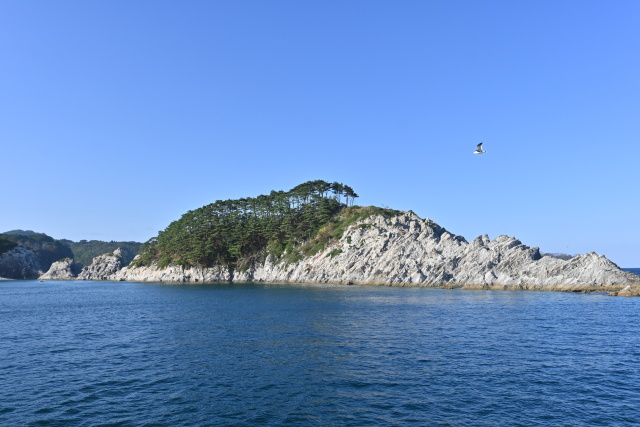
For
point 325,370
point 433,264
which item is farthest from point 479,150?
A: point 433,264

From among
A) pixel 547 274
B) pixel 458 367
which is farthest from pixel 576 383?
pixel 547 274

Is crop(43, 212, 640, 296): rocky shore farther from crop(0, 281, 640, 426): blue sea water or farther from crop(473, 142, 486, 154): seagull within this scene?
crop(473, 142, 486, 154): seagull

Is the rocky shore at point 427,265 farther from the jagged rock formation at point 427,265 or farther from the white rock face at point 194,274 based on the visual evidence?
the white rock face at point 194,274

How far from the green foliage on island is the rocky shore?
6.68m

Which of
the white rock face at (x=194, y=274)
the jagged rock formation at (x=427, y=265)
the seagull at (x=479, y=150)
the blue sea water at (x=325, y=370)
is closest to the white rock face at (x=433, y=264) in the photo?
the jagged rock formation at (x=427, y=265)

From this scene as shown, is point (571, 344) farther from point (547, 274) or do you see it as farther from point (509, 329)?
point (547, 274)

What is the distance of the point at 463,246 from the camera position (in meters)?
121

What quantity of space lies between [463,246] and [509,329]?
74.6m

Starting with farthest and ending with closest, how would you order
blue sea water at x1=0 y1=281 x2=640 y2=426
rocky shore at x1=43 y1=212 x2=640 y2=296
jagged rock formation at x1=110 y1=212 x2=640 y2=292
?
jagged rock formation at x1=110 y1=212 x2=640 y2=292 < rocky shore at x1=43 y1=212 x2=640 y2=296 < blue sea water at x1=0 y1=281 x2=640 y2=426

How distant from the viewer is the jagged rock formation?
334ft

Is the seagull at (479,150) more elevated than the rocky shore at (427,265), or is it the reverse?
the seagull at (479,150)

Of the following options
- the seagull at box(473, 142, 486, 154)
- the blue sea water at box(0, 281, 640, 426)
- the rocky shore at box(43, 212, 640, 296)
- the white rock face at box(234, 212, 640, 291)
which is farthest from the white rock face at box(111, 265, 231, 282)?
the seagull at box(473, 142, 486, 154)

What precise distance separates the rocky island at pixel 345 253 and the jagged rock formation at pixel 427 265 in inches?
10.0

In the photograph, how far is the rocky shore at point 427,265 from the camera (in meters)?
101
